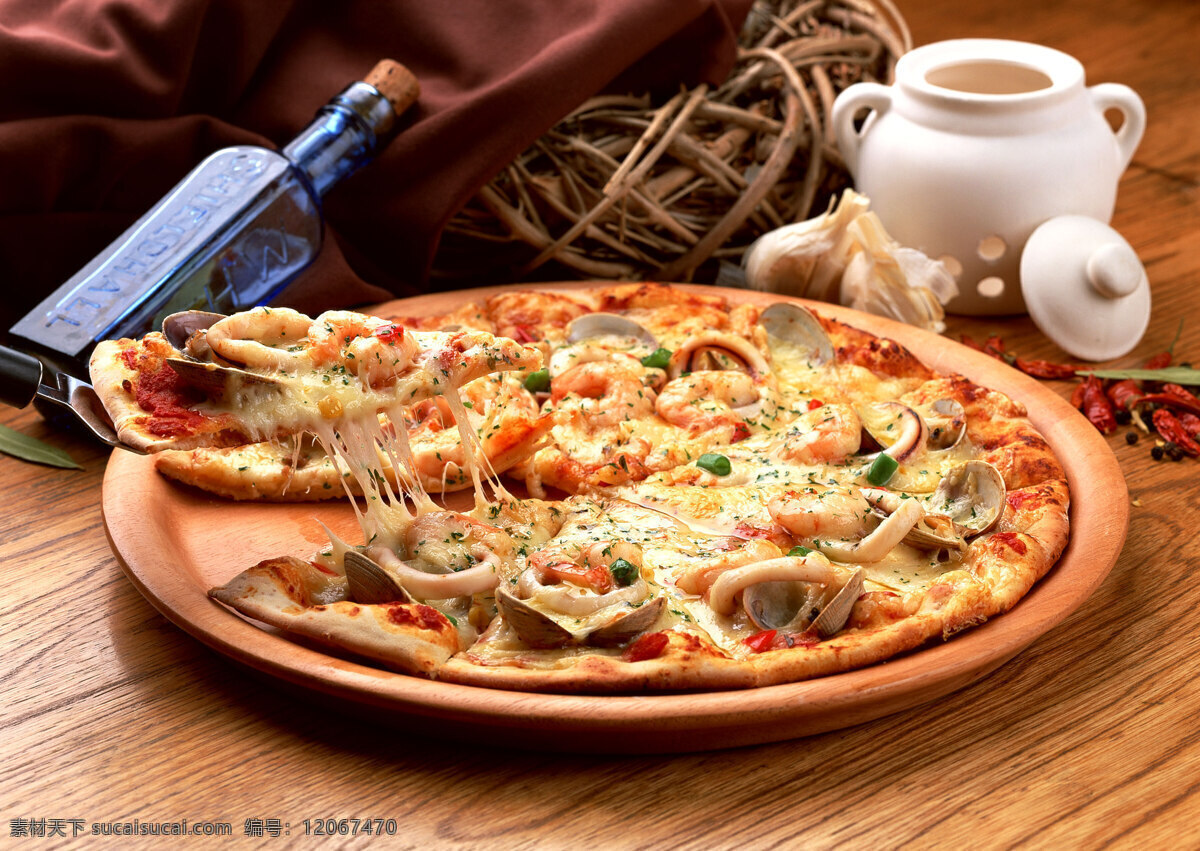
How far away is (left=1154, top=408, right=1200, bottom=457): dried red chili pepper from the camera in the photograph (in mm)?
4312

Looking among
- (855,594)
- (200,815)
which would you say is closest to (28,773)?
(200,815)

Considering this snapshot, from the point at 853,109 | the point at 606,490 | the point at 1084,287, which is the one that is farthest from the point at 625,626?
the point at 853,109

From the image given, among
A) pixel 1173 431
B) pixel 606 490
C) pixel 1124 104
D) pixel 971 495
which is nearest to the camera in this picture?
pixel 971 495

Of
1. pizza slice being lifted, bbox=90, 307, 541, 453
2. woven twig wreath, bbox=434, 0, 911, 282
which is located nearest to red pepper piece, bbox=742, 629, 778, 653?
pizza slice being lifted, bbox=90, 307, 541, 453

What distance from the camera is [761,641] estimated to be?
3115mm

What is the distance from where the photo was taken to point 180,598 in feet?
10.8

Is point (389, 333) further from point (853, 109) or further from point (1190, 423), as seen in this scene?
point (1190, 423)

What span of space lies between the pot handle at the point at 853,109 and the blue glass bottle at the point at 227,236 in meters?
1.80

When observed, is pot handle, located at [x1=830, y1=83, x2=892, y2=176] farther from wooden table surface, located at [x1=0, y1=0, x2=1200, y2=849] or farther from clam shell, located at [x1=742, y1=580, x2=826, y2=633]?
clam shell, located at [x1=742, y1=580, x2=826, y2=633]

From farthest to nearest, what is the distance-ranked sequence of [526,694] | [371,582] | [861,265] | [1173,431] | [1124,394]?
[861,265] < [1124,394] < [1173,431] < [371,582] < [526,694]

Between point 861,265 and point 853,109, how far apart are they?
757 mm

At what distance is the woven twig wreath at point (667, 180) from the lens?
506cm

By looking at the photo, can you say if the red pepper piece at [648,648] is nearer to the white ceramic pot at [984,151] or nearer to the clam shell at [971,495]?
the clam shell at [971,495]

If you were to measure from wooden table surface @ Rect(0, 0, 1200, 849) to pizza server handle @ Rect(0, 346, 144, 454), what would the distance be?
601 millimetres
